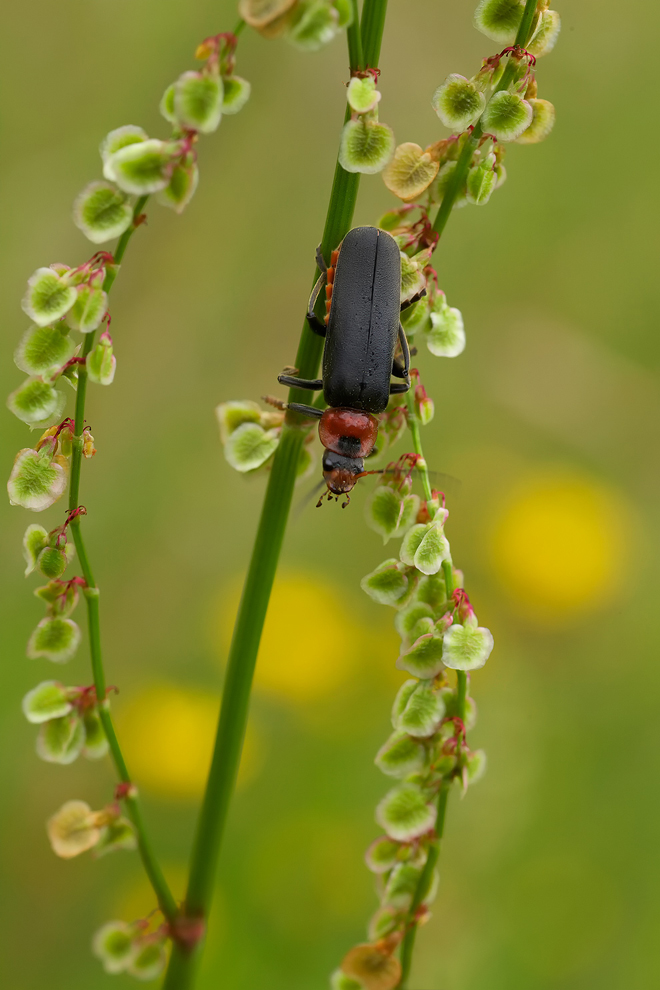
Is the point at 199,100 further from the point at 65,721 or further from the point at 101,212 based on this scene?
the point at 65,721

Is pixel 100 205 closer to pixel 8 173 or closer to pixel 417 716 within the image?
pixel 417 716

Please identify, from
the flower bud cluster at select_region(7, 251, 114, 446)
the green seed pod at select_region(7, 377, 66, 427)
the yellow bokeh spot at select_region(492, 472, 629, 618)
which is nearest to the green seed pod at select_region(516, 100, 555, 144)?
the flower bud cluster at select_region(7, 251, 114, 446)

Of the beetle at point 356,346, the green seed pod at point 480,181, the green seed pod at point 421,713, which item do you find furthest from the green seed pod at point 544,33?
the green seed pod at point 421,713

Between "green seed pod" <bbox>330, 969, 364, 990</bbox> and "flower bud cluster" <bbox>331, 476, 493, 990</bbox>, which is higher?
"flower bud cluster" <bbox>331, 476, 493, 990</bbox>

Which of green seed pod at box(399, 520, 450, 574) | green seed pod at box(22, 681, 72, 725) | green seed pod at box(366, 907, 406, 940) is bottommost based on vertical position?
green seed pod at box(366, 907, 406, 940)

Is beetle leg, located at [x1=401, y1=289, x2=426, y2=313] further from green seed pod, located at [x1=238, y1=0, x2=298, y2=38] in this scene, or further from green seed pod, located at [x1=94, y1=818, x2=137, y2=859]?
green seed pod, located at [x1=94, y1=818, x2=137, y2=859]

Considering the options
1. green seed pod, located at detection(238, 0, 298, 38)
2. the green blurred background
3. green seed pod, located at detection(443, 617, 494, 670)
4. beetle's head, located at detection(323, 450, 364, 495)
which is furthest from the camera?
the green blurred background

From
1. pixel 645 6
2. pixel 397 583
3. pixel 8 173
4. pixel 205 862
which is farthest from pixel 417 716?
pixel 645 6
